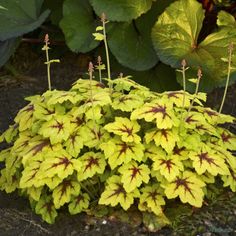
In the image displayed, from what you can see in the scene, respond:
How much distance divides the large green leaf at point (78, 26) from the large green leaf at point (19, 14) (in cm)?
18

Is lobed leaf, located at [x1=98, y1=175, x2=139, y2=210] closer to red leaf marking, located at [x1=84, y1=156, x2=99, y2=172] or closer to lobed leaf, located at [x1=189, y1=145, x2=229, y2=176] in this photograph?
red leaf marking, located at [x1=84, y1=156, x2=99, y2=172]

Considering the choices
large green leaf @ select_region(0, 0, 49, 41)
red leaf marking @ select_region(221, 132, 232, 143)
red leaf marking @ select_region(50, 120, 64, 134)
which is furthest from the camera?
large green leaf @ select_region(0, 0, 49, 41)

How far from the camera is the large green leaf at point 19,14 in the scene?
368 centimetres

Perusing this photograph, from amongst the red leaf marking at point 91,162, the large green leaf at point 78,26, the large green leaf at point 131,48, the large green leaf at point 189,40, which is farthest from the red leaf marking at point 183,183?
the large green leaf at point 78,26

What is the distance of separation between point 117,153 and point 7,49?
5.44ft

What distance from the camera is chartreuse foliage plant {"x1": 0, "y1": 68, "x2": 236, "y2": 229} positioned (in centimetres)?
252

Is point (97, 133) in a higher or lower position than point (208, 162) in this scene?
higher

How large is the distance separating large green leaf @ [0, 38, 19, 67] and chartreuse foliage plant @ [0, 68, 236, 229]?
123cm

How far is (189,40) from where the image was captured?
362 cm

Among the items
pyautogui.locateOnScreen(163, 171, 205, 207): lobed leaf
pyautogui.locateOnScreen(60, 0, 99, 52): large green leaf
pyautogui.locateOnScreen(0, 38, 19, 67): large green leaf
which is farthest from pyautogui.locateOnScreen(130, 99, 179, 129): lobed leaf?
pyautogui.locateOnScreen(0, 38, 19, 67): large green leaf

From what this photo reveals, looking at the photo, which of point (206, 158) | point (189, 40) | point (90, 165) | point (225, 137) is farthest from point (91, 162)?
point (189, 40)

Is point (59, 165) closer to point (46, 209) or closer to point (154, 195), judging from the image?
point (46, 209)

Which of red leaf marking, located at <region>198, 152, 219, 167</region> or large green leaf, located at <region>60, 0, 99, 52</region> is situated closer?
red leaf marking, located at <region>198, 152, 219, 167</region>

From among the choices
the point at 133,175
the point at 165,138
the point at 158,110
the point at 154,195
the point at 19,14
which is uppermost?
the point at 19,14
